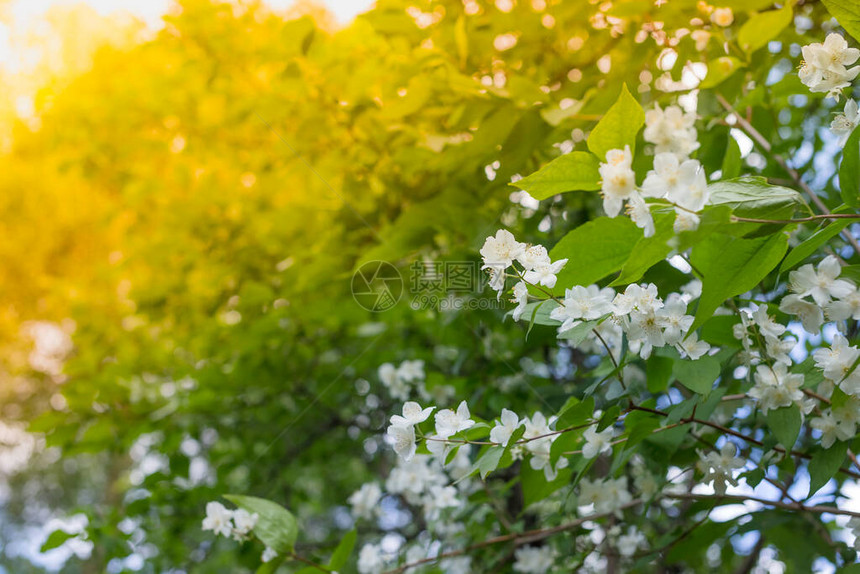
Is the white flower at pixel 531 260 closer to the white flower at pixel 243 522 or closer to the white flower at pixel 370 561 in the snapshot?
the white flower at pixel 243 522

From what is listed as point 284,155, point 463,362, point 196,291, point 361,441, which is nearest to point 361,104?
point 284,155

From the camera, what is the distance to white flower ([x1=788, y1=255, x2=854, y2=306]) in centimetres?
66

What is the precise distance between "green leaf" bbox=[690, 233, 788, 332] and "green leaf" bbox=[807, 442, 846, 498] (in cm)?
34

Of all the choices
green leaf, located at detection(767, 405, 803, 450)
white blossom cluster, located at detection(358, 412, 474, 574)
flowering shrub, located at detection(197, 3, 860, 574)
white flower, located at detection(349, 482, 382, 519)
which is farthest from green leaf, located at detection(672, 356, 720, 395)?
white flower, located at detection(349, 482, 382, 519)

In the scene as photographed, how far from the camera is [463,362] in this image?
5.16ft

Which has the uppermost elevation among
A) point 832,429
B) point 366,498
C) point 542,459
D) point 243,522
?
point 832,429

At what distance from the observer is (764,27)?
1015 millimetres

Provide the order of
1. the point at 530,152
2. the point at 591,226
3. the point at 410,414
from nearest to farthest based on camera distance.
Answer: the point at 591,226, the point at 410,414, the point at 530,152

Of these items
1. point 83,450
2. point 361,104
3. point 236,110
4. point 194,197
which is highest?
point 361,104

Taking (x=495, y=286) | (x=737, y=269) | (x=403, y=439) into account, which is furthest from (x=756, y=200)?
(x=403, y=439)

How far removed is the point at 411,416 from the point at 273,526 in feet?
1.45

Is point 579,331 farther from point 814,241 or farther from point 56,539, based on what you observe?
point 56,539

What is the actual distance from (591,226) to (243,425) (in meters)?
1.84

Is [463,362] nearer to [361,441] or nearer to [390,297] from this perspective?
[390,297]
